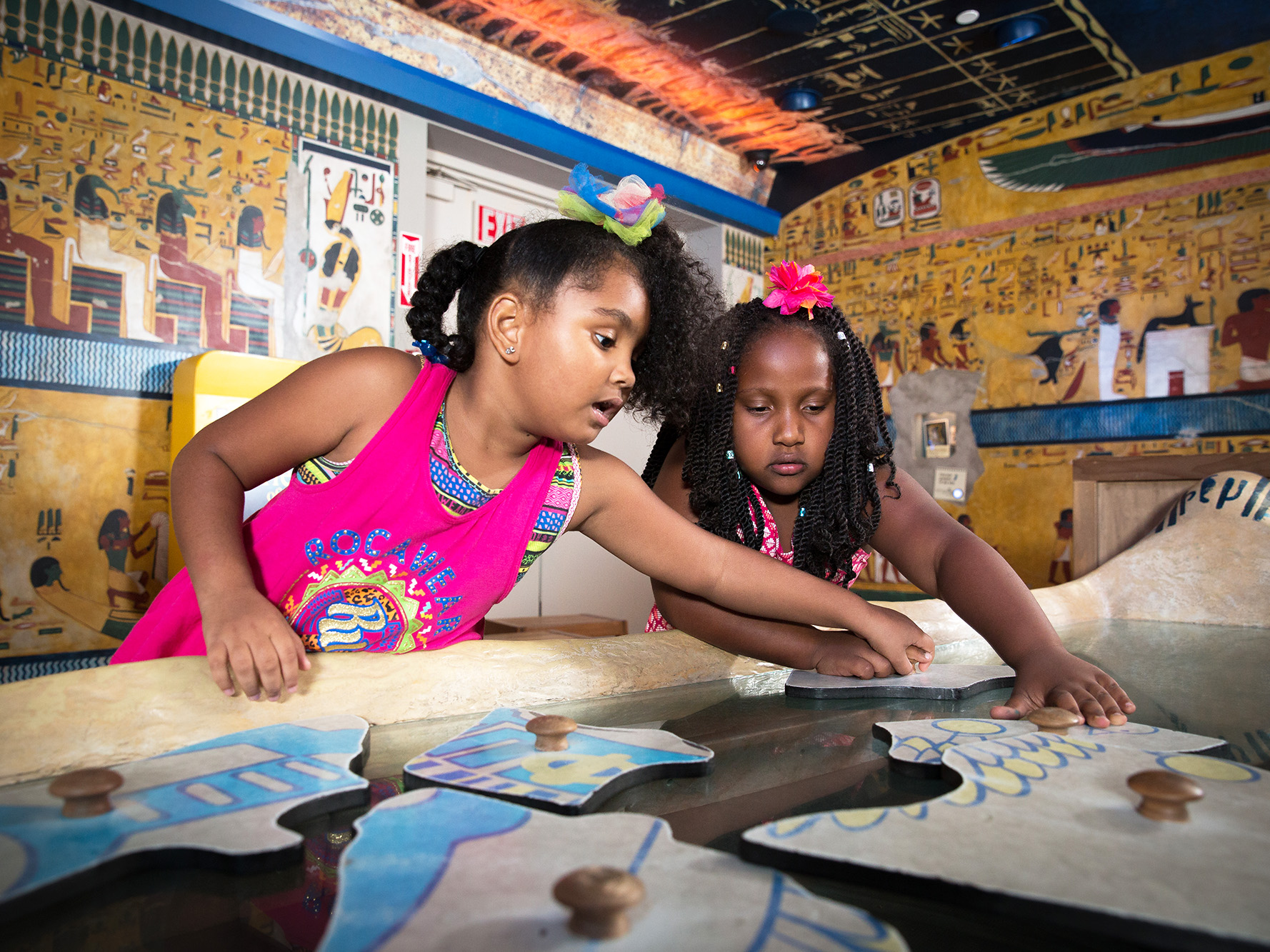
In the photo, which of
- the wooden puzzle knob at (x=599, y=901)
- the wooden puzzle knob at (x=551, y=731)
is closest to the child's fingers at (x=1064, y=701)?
the wooden puzzle knob at (x=551, y=731)

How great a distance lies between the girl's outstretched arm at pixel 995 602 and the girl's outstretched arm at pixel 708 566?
0.12 metres

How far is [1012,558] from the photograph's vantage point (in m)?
4.24

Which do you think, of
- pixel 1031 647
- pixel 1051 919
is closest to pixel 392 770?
pixel 1051 919

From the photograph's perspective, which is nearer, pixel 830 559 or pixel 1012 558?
pixel 830 559

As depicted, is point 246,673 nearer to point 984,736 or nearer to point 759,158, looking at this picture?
point 984,736

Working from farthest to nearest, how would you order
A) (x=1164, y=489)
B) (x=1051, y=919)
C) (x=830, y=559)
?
(x=1164, y=489) < (x=830, y=559) < (x=1051, y=919)

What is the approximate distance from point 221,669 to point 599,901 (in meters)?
0.53

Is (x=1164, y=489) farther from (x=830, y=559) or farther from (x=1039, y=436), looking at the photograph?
(x=1039, y=436)

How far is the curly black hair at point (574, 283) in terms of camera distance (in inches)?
43.6

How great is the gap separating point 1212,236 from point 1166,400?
2.52 feet

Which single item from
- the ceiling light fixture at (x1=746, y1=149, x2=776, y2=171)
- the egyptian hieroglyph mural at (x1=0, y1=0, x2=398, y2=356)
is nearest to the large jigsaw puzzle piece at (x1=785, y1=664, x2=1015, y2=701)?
the egyptian hieroglyph mural at (x1=0, y1=0, x2=398, y2=356)

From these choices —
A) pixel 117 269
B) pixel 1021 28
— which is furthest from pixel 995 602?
pixel 1021 28

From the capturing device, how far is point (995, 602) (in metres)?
1.16

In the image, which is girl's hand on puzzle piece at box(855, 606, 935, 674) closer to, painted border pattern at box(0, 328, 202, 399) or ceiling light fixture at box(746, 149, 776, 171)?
painted border pattern at box(0, 328, 202, 399)
